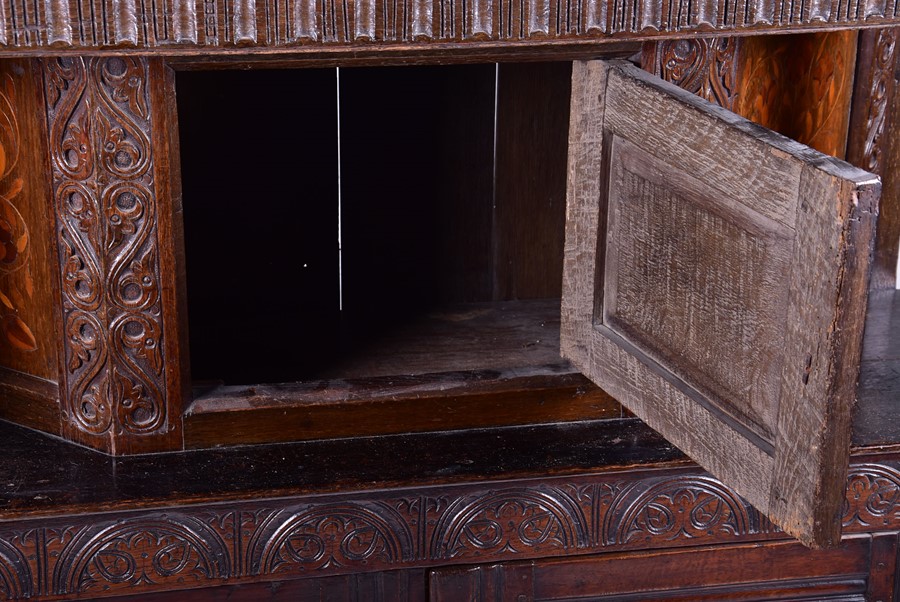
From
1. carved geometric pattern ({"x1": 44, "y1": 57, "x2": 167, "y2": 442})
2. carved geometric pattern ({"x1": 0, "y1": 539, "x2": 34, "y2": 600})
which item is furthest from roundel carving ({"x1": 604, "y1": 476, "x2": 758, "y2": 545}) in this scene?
carved geometric pattern ({"x1": 0, "y1": 539, "x2": 34, "y2": 600})

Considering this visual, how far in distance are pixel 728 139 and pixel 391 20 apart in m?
0.49

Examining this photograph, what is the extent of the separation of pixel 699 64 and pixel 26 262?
106 centimetres

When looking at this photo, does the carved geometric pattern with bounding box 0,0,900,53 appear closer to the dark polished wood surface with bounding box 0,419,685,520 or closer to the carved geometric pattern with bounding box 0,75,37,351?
the carved geometric pattern with bounding box 0,75,37,351

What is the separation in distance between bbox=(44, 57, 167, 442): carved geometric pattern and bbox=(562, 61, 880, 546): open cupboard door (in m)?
0.63

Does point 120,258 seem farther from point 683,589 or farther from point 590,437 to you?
point 683,589

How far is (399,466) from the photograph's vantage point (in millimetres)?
1884

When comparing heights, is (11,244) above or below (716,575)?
above

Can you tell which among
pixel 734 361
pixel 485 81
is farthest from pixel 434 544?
pixel 485 81

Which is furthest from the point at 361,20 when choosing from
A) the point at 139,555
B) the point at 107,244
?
the point at 139,555

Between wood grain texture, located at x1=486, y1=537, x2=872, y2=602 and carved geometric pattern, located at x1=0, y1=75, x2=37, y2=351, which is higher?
carved geometric pattern, located at x1=0, y1=75, x2=37, y2=351

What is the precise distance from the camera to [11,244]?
1.93 m

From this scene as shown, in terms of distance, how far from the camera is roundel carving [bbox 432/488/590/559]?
6.15 ft

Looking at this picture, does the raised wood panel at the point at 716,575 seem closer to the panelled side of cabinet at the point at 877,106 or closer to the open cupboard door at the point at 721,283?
the open cupboard door at the point at 721,283

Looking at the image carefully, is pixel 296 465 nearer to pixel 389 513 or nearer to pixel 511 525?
pixel 389 513
